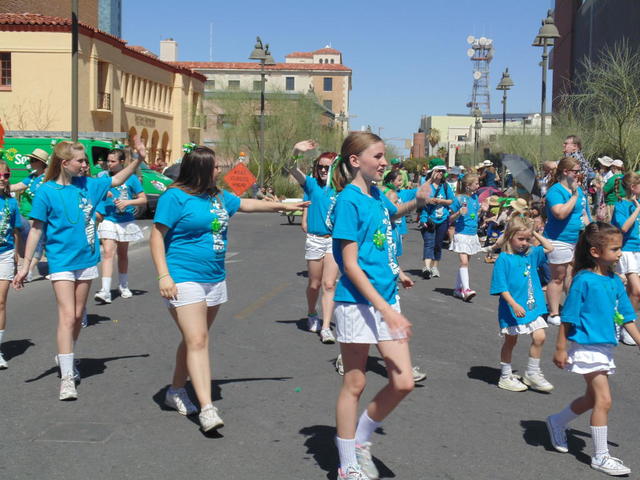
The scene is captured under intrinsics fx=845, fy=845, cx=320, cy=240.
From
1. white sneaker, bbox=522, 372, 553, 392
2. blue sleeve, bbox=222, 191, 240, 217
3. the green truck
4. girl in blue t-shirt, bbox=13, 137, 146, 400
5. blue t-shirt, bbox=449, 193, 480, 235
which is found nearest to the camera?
blue sleeve, bbox=222, 191, 240, 217

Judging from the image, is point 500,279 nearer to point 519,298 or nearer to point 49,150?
point 519,298

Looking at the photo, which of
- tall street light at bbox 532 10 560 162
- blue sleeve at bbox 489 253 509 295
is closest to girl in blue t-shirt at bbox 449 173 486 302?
blue sleeve at bbox 489 253 509 295

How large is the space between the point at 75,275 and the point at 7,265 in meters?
1.13

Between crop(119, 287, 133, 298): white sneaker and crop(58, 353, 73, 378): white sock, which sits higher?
crop(58, 353, 73, 378): white sock

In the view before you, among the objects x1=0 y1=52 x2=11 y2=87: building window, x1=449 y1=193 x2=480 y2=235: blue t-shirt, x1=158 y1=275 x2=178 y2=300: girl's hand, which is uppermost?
x1=0 y1=52 x2=11 y2=87: building window

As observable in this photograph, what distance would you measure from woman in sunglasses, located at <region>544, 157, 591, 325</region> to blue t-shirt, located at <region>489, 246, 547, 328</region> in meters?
2.41

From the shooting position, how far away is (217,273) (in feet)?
18.2

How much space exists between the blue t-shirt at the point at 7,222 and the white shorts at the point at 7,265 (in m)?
0.04

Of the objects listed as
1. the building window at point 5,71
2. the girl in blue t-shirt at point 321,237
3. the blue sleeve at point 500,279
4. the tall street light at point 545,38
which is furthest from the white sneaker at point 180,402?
the building window at point 5,71

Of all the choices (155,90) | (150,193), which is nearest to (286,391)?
(150,193)

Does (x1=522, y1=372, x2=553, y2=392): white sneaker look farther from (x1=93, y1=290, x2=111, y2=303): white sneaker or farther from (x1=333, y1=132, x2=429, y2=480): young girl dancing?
(x1=93, y1=290, x2=111, y2=303): white sneaker

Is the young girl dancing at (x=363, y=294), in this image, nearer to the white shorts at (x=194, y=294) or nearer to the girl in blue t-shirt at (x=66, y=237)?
the white shorts at (x=194, y=294)

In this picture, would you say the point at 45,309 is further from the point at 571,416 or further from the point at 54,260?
the point at 571,416

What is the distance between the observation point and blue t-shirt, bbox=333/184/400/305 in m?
4.36
